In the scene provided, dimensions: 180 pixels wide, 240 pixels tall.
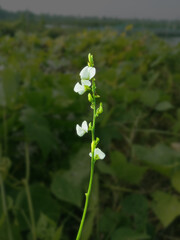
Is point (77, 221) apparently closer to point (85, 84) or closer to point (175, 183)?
point (175, 183)

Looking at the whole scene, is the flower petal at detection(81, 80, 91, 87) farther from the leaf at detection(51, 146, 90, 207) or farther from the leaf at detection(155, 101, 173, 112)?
the leaf at detection(155, 101, 173, 112)

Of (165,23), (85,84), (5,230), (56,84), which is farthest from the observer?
(165,23)

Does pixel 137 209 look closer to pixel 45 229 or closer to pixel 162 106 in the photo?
pixel 45 229

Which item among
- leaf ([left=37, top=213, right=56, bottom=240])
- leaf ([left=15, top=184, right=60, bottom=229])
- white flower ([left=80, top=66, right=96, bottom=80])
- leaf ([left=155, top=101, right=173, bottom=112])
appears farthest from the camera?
leaf ([left=155, top=101, right=173, bottom=112])

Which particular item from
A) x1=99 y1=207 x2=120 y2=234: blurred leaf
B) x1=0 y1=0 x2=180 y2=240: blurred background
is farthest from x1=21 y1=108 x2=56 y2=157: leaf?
x1=99 y1=207 x2=120 y2=234: blurred leaf

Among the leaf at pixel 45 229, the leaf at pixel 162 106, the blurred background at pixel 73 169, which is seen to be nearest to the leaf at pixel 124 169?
the blurred background at pixel 73 169

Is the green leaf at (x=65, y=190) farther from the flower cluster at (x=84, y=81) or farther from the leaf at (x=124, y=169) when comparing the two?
the flower cluster at (x=84, y=81)

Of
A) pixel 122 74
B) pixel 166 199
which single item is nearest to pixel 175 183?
pixel 166 199

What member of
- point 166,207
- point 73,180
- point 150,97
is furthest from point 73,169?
point 150,97
